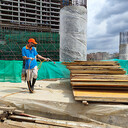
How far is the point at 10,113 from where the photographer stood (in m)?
2.68

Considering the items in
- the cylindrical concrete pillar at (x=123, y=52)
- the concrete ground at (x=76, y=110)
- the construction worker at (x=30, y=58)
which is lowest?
the concrete ground at (x=76, y=110)

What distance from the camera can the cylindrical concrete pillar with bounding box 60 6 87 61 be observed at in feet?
19.5

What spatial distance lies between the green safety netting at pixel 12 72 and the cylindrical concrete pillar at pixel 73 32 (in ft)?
7.84

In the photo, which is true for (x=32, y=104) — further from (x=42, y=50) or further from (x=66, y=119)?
(x=42, y=50)

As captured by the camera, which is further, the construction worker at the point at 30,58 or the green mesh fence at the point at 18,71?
the green mesh fence at the point at 18,71

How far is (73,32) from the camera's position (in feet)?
19.5

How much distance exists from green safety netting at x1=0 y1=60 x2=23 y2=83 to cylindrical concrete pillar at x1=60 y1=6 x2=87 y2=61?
7.84 ft

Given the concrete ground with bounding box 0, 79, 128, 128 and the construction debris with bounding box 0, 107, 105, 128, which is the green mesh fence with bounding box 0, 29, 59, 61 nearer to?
the concrete ground with bounding box 0, 79, 128, 128

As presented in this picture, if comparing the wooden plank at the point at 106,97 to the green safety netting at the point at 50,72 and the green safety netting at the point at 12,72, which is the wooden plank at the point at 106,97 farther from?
the green safety netting at the point at 12,72

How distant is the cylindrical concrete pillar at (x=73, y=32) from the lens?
5949 mm

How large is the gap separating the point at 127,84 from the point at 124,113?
748mm

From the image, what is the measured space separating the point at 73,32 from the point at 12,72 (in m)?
3.61

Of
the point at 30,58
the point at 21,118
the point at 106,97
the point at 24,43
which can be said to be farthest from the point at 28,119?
the point at 24,43

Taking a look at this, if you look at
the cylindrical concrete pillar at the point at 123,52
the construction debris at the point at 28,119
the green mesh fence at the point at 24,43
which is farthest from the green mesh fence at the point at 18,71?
the green mesh fence at the point at 24,43
